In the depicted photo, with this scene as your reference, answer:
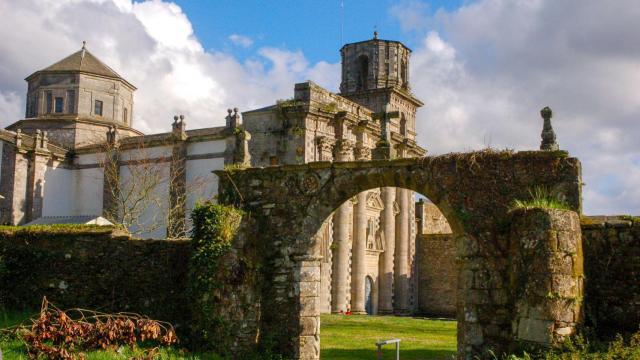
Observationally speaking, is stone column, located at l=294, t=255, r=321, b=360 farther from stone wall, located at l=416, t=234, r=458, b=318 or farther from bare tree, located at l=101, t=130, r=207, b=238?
stone wall, located at l=416, t=234, r=458, b=318

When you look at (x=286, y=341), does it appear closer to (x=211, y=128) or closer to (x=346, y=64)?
(x=211, y=128)

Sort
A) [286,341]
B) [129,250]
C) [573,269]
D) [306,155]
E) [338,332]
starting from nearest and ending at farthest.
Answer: [573,269] < [286,341] < [129,250] < [338,332] < [306,155]

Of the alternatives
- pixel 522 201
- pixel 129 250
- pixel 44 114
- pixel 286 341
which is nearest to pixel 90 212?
pixel 44 114

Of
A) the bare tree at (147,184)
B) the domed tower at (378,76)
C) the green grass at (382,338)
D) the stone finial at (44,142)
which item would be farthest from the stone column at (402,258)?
the stone finial at (44,142)

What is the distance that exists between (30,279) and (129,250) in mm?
2580

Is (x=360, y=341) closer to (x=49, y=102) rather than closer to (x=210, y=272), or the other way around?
(x=210, y=272)

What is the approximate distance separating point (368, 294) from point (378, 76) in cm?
1440

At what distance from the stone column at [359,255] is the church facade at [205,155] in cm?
5

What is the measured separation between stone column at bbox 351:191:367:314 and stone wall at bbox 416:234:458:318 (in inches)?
346

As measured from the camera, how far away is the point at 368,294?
35.1 meters

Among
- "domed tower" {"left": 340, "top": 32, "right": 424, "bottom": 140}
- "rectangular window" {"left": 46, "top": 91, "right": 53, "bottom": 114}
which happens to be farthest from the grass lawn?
"rectangular window" {"left": 46, "top": 91, "right": 53, "bottom": 114}

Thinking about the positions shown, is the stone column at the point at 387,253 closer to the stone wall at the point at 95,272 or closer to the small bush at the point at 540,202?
the stone wall at the point at 95,272

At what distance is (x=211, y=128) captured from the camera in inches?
1427

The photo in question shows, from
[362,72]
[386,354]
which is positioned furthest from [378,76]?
[386,354]
